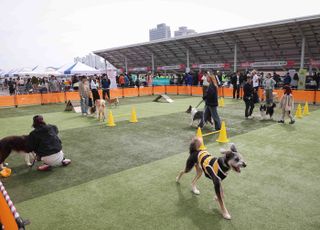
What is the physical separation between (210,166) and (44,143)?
3.93 m

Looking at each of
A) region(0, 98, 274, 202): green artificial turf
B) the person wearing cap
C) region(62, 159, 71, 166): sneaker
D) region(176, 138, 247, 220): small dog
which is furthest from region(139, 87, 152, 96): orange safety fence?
region(176, 138, 247, 220): small dog

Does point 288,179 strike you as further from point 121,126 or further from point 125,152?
point 121,126

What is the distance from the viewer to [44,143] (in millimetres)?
5914

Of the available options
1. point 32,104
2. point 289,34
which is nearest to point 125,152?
point 32,104

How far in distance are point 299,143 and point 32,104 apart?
17.3 m

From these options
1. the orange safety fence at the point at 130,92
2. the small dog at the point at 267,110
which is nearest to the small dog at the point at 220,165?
the small dog at the point at 267,110

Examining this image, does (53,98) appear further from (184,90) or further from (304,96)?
(304,96)

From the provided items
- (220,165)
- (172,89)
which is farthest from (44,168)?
(172,89)

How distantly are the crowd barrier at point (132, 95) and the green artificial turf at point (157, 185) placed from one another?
8.64m

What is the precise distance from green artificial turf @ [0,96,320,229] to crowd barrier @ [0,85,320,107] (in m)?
8.64

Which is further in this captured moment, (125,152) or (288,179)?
(125,152)

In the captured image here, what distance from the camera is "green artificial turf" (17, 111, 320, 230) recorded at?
152 inches

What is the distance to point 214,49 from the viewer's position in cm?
3653

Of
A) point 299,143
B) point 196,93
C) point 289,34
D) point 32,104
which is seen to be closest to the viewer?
point 299,143
